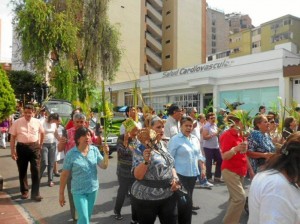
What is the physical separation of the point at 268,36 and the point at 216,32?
1068 inches

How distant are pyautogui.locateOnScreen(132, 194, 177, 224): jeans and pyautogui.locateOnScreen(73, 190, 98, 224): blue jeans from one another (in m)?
0.88

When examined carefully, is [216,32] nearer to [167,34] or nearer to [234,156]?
[167,34]

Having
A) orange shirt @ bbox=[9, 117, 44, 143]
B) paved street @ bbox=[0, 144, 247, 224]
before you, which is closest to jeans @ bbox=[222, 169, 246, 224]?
paved street @ bbox=[0, 144, 247, 224]

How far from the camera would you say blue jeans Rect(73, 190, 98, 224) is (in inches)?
157

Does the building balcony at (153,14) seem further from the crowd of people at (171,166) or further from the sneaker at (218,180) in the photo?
the crowd of people at (171,166)

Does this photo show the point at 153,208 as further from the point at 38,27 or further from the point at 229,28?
the point at 229,28

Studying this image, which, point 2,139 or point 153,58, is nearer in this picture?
point 2,139

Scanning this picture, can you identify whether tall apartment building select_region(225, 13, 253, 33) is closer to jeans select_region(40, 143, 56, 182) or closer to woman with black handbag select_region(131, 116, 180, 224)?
jeans select_region(40, 143, 56, 182)

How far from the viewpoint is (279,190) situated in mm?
1773

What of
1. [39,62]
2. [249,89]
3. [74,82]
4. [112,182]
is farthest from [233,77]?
[112,182]

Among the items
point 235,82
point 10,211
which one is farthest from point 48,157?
point 235,82

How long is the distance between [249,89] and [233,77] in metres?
1.47

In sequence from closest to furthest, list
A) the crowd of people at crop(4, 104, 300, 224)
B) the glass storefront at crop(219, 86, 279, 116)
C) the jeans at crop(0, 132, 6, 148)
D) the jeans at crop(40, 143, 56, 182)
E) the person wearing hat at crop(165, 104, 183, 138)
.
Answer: the crowd of people at crop(4, 104, 300, 224), the person wearing hat at crop(165, 104, 183, 138), the jeans at crop(40, 143, 56, 182), the jeans at crop(0, 132, 6, 148), the glass storefront at crop(219, 86, 279, 116)

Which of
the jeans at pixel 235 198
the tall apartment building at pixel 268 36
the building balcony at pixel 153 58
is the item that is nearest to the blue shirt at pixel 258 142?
the jeans at pixel 235 198
